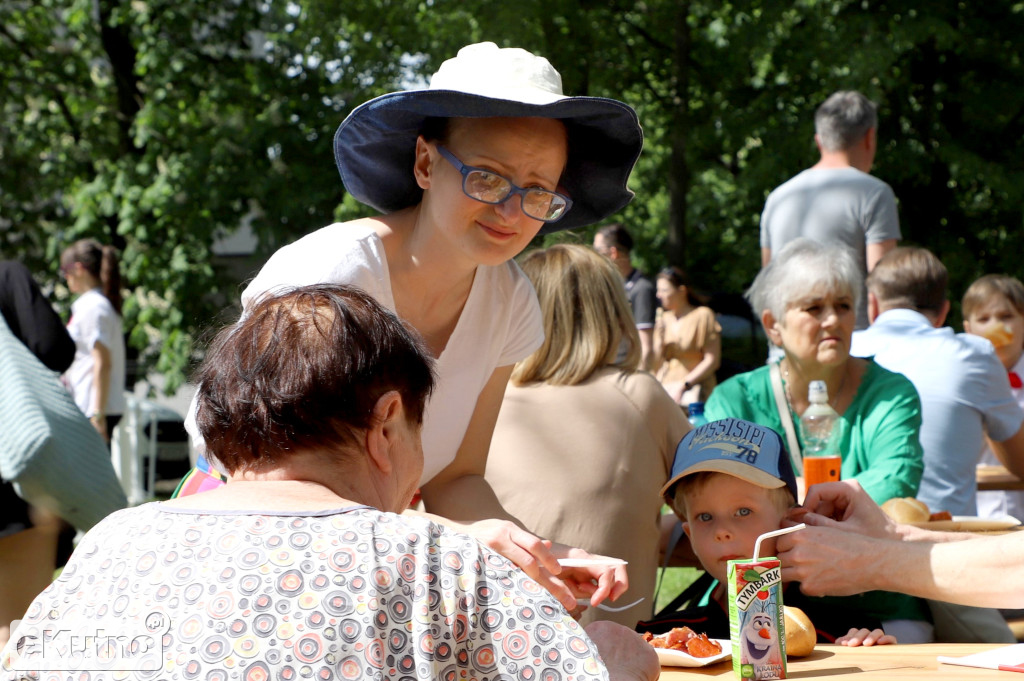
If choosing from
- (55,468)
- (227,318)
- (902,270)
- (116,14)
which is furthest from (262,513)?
(116,14)

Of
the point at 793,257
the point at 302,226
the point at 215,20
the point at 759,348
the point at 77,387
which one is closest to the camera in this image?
the point at 793,257

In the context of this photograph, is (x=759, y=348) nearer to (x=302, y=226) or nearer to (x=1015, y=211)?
(x=1015, y=211)

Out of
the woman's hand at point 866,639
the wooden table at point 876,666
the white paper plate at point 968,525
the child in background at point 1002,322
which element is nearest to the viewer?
the wooden table at point 876,666

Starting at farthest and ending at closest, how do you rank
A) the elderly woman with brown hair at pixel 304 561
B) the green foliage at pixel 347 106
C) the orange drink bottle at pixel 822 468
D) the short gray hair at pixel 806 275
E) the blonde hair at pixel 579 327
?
1. the green foliage at pixel 347 106
2. the short gray hair at pixel 806 275
3. the blonde hair at pixel 579 327
4. the orange drink bottle at pixel 822 468
5. the elderly woman with brown hair at pixel 304 561

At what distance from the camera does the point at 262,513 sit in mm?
1364

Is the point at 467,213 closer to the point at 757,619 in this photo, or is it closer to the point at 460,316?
the point at 460,316

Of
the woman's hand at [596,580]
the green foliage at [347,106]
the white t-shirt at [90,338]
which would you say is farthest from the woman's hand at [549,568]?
the green foliage at [347,106]

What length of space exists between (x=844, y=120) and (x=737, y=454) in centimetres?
365

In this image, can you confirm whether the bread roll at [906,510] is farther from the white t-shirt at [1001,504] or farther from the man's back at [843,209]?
the man's back at [843,209]

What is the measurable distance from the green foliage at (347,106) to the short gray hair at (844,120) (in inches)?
229

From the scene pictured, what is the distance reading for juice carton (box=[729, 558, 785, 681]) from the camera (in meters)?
1.91

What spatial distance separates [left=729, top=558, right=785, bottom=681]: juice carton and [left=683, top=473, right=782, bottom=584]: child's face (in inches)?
22.5

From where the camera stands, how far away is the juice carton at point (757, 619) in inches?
75.1

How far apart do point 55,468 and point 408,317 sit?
5.06 ft
